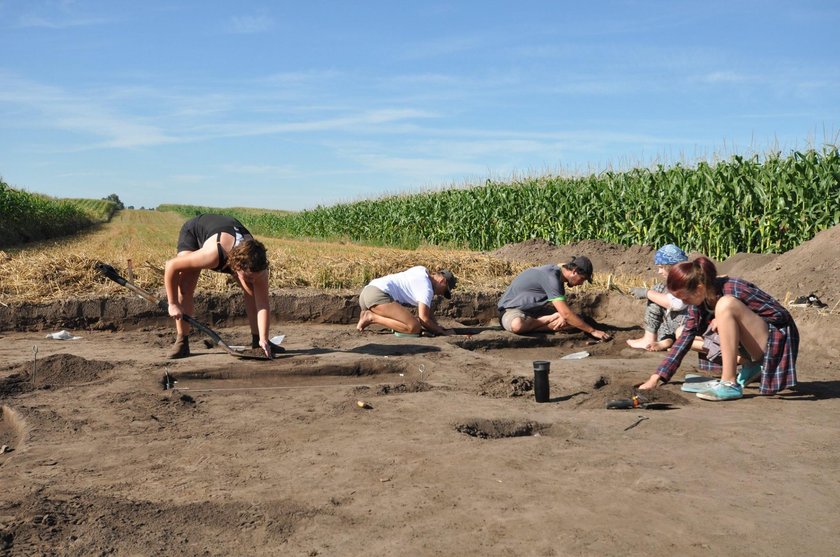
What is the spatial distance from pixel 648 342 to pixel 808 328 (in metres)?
1.93

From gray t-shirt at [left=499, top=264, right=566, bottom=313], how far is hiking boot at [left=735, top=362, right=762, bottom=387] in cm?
299

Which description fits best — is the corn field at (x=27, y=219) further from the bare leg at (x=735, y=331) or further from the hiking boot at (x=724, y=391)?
the bare leg at (x=735, y=331)

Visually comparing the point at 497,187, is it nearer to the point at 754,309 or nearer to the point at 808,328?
the point at 808,328

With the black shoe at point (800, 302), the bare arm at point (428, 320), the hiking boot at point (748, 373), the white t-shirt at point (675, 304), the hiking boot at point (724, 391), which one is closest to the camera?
the hiking boot at point (724, 391)

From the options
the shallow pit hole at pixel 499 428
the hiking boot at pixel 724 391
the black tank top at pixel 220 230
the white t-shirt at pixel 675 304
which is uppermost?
the black tank top at pixel 220 230

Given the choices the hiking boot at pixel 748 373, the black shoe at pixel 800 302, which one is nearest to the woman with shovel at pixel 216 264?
the hiking boot at pixel 748 373

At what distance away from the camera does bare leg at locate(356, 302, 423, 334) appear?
940cm

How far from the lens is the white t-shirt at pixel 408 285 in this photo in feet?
30.5

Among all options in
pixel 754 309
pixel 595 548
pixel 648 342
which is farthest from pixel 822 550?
pixel 648 342

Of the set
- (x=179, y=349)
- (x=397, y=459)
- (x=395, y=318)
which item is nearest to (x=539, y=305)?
(x=395, y=318)

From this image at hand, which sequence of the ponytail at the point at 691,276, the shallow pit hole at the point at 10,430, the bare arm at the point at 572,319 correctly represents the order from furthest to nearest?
the bare arm at the point at 572,319 → the ponytail at the point at 691,276 → the shallow pit hole at the point at 10,430

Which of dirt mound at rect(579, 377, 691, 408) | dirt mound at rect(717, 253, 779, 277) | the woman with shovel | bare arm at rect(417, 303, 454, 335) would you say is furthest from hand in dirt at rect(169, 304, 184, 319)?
dirt mound at rect(717, 253, 779, 277)

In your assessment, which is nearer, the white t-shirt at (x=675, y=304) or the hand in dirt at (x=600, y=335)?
the white t-shirt at (x=675, y=304)

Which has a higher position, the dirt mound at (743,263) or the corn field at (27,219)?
the corn field at (27,219)
